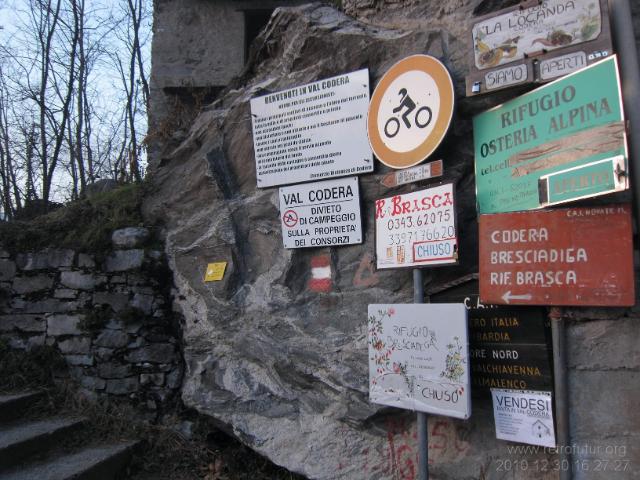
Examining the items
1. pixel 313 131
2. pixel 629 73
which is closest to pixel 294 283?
pixel 313 131

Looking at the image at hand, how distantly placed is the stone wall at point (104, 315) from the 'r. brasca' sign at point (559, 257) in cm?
291

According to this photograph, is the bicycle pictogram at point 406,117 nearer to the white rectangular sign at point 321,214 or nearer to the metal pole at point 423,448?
the white rectangular sign at point 321,214

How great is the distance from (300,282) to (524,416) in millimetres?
1822

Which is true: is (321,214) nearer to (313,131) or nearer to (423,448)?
(313,131)

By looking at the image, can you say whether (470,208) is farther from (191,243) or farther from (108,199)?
(108,199)

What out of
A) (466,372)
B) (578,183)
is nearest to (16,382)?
(466,372)

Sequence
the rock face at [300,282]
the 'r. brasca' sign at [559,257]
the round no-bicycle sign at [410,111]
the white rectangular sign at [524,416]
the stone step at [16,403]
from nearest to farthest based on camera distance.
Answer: the 'r. brasca' sign at [559,257], the white rectangular sign at [524,416], the round no-bicycle sign at [410,111], the rock face at [300,282], the stone step at [16,403]

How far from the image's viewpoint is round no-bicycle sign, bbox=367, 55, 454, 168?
2965 mm

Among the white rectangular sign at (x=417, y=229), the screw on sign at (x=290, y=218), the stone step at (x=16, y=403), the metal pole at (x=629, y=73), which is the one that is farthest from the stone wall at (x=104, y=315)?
the metal pole at (x=629, y=73)

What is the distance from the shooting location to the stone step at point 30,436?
3.69 metres

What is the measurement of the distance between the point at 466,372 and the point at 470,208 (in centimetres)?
109

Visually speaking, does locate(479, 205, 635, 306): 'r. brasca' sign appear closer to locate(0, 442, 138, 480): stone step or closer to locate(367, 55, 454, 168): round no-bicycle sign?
locate(367, 55, 454, 168): round no-bicycle sign

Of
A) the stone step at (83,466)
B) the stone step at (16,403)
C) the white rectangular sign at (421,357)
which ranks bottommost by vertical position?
the stone step at (83,466)

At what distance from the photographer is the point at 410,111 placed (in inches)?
123
